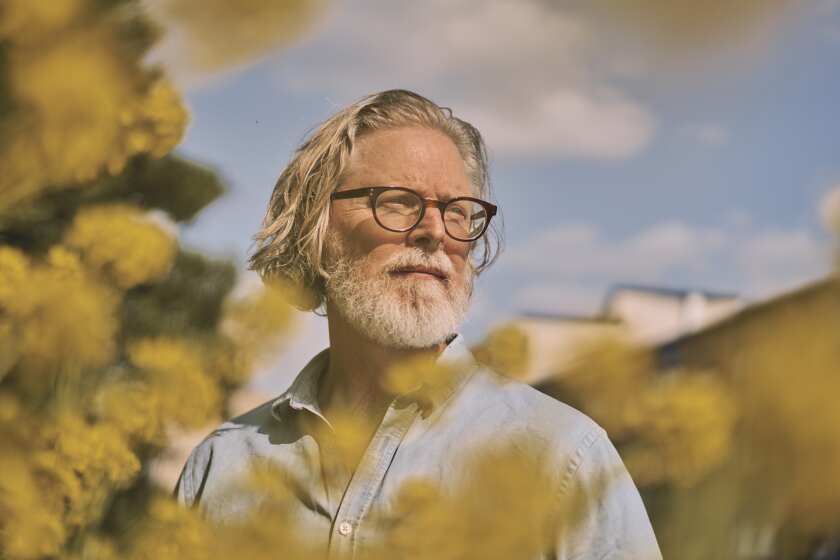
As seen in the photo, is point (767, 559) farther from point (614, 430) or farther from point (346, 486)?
point (346, 486)

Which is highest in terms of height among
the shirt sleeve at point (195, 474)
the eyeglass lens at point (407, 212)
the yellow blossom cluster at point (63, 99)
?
the eyeglass lens at point (407, 212)

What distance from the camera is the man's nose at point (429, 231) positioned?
5.49 ft

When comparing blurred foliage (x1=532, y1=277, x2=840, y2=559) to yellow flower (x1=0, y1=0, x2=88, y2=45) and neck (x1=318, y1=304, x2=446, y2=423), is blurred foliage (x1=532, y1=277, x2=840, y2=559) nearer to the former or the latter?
yellow flower (x1=0, y1=0, x2=88, y2=45)

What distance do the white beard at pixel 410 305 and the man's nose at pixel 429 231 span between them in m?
0.02

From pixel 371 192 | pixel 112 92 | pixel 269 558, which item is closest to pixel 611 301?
pixel 269 558

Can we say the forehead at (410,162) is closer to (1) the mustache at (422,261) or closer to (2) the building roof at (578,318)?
(1) the mustache at (422,261)

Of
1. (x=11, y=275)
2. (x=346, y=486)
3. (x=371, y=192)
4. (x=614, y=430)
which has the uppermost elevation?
(x=371, y=192)

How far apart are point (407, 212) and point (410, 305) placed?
16 cm

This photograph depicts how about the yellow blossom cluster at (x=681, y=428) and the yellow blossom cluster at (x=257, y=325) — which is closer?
the yellow blossom cluster at (x=681, y=428)

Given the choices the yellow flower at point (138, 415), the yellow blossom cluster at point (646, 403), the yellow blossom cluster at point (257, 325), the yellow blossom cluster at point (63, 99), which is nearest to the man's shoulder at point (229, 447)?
the yellow flower at point (138, 415)

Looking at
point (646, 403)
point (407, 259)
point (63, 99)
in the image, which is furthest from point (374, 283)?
point (646, 403)

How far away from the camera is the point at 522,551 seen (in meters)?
0.37

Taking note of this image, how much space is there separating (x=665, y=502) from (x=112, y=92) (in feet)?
1.46

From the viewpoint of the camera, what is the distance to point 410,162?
1.83 m
